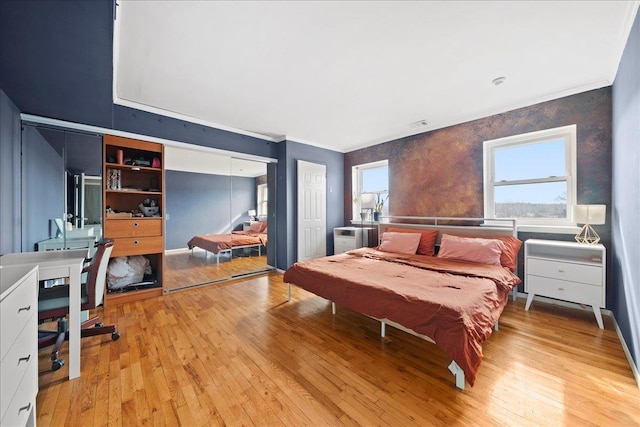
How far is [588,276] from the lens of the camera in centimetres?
240

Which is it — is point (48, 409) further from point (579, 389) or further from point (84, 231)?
point (579, 389)

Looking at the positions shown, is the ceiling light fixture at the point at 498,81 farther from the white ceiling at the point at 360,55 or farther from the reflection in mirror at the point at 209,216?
the reflection in mirror at the point at 209,216

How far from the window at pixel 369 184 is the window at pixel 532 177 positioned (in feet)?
5.80

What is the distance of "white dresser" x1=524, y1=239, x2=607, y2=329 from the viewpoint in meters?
2.36

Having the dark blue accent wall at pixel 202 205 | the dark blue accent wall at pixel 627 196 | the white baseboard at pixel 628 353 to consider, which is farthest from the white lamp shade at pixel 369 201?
the white baseboard at pixel 628 353

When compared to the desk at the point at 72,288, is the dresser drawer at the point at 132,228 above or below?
above

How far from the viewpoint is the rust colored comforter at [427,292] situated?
5.21ft

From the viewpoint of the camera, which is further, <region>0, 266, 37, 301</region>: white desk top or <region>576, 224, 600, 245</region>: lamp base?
<region>576, 224, 600, 245</region>: lamp base

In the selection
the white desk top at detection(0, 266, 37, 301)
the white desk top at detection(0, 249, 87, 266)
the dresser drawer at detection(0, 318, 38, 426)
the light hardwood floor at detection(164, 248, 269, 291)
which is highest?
the white desk top at detection(0, 266, 37, 301)

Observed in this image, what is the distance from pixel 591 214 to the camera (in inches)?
97.6

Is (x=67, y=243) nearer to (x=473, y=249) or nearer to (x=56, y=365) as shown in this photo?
(x=56, y=365)

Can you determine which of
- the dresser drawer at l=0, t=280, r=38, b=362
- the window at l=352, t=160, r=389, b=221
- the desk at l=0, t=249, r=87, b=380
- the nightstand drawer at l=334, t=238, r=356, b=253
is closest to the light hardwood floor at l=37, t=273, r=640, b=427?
the desk at l=0, t=249, r=87, b=380

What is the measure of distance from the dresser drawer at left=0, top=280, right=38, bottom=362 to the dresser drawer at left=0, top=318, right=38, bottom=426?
0.03 m

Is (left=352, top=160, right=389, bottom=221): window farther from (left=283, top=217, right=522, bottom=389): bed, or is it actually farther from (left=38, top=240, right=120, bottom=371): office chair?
(left=38, top=240, right=120, bottom=371): office chair
